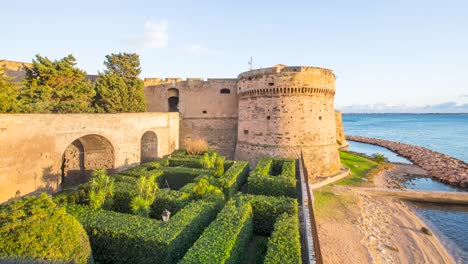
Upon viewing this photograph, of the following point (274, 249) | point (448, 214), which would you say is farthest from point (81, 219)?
point (448, 214)

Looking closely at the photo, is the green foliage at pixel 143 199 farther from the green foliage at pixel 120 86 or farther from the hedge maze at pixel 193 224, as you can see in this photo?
the green foliage at pixel 120 86

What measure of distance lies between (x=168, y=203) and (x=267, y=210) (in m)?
4.65

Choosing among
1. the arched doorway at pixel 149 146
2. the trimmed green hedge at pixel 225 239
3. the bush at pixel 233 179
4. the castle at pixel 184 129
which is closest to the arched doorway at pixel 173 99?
the castle at pixel 184 129

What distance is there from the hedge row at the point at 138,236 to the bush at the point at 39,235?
3.07 feet

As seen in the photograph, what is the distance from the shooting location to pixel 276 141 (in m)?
19.6

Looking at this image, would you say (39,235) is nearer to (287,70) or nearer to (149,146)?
(149,146)

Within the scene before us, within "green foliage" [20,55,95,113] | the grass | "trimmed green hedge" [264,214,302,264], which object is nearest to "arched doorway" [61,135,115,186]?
→ "green foliage" [20,55,95,113]

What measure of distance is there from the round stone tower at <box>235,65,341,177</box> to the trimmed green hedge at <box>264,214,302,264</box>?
11651 mm

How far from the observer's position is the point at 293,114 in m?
19.3

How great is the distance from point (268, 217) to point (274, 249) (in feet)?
10.8

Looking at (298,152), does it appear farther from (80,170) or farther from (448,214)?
(80,170)

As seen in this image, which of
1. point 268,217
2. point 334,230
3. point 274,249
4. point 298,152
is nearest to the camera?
point 274,249

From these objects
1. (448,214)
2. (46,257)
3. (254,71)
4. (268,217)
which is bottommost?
(448,214)

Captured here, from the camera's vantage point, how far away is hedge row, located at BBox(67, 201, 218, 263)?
7207 mm
